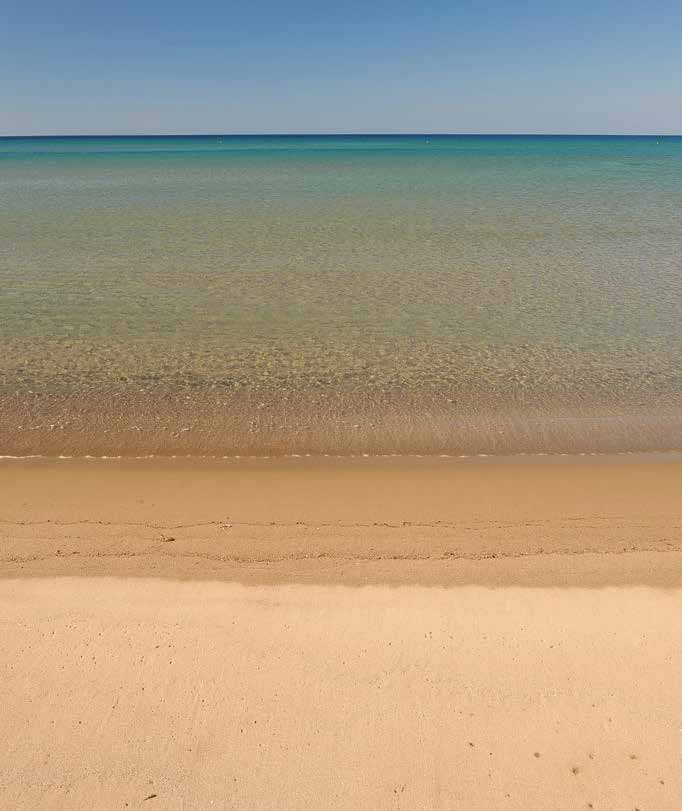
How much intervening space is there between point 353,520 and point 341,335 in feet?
20.6

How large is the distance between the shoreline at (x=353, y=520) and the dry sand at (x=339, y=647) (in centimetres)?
3

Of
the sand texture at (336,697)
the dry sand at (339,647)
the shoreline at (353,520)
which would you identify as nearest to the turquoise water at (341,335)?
the shoreline at (353,520)

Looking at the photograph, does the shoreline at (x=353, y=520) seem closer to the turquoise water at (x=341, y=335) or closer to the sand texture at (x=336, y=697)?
the sand texture at (x=336, y=697)

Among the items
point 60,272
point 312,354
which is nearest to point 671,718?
point 312,354

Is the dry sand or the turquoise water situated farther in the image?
the turquoise water

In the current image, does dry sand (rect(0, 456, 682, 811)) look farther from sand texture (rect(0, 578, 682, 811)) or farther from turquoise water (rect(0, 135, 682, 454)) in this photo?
turquoise water (rect(0, 135, 682, 454))

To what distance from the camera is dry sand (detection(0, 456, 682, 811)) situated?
3.56 metres

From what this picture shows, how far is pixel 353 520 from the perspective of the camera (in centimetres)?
630

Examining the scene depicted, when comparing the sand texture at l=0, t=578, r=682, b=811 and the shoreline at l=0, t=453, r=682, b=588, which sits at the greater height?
the sand texture at l=0, t=578, r=682, b=811

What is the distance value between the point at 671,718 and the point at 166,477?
5497 mm

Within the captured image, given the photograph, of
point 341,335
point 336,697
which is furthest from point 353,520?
point 341,335

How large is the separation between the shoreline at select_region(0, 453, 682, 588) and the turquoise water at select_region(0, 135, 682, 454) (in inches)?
25.0

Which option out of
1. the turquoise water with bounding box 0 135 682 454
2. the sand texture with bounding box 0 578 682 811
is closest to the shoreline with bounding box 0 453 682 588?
the sand texture with bounding box 0 578 682 811

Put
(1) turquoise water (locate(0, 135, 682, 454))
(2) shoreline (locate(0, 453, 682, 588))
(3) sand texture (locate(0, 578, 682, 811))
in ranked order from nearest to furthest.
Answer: (3) sand texture (locate(0, 578, 682, 811)), (2) shoreline (locate(0, 453, 682, 588)), (1) turquoise water (locate(0, 135, 682, 454))
